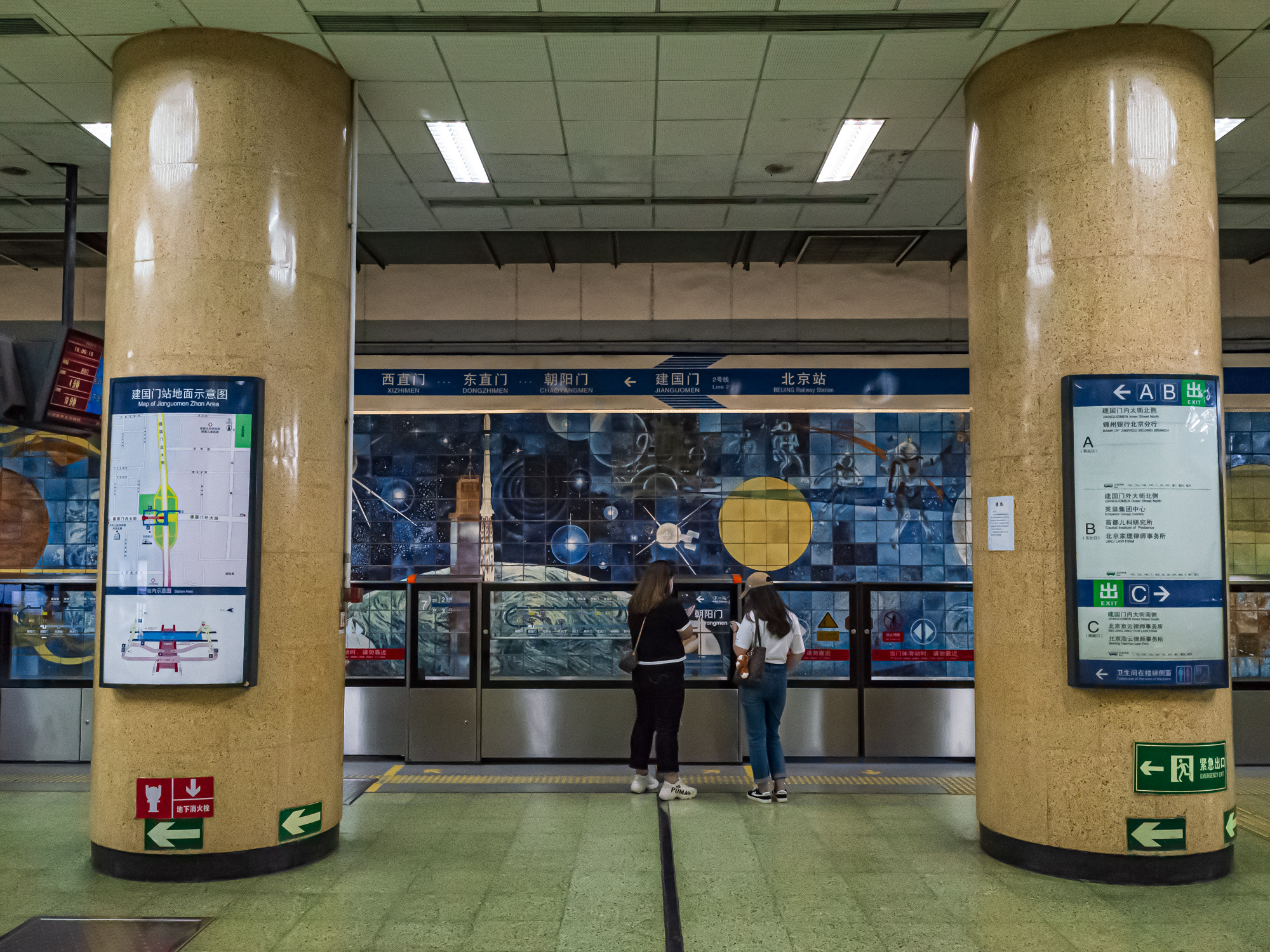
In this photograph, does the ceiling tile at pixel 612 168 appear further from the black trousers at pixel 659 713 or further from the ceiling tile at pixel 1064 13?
the black trousers at pixel 659 713

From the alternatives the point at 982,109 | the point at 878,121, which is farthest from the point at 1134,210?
the point at 878,121

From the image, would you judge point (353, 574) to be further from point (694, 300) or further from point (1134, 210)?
point (1134, 210)

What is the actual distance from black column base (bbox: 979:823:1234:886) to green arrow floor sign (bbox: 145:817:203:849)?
13.0 feet

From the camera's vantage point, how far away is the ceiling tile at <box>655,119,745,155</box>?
5.87 metres

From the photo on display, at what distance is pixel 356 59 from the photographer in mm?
5047

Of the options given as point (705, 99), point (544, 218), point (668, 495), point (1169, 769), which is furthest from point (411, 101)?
point (1169, 769)

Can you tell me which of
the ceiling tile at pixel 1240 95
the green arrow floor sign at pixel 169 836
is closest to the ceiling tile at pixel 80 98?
the ceiling tile at pixel 1240 95

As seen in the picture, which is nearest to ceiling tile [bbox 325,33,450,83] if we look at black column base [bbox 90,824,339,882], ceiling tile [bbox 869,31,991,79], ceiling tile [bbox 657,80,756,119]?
ceiling tile [bbox 657,80,756,119]

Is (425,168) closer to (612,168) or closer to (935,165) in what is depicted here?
(612,168)

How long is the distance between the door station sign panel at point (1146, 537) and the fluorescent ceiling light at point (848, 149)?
7.27 feet

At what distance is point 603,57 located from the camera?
16.7 feet

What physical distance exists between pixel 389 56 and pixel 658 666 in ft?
12.9

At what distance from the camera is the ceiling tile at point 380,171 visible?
6.36m

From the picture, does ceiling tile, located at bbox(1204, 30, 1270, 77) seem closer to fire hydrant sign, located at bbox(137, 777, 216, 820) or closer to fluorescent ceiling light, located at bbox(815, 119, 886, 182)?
fluorescent ceiling light, located at bbox(815, 119, 886, 182)
